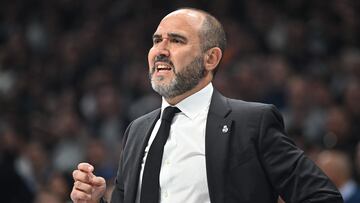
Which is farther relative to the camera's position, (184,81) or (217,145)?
(184,81)

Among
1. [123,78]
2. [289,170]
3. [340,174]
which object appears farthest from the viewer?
[123,78]

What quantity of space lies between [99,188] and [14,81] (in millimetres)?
5881

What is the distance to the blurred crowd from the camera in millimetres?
6195

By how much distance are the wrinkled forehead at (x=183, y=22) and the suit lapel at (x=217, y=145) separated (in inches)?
10.8

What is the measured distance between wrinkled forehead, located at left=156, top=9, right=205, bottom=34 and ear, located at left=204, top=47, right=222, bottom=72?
97 millimetres

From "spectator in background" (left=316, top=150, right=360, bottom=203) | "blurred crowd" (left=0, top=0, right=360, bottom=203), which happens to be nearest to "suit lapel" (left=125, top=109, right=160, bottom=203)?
"spectator in background" (left=316, top=150, right=360, bottom=203)

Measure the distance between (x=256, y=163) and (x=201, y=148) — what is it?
0.21 m

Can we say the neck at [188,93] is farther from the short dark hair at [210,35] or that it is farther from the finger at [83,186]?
the finger at [83,186]

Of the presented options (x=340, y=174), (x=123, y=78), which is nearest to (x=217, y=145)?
(x=340, y=174)

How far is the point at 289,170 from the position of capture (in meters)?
2.58

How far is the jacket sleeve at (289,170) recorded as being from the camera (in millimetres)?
2539

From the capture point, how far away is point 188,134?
9.16ft

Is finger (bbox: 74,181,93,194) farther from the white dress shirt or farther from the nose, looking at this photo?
the nose

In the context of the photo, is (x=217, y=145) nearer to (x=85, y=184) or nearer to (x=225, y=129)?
(x=225, y=129)
